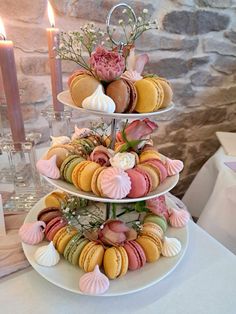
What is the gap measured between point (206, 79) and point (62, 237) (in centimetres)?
118

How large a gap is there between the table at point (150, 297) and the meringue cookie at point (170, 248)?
0.11 feet

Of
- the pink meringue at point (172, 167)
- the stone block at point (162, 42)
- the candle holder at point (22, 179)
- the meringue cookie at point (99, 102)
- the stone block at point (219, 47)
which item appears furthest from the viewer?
the stone block at point (219, 47)

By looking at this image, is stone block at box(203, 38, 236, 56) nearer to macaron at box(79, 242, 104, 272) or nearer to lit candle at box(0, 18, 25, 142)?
lit candle at box(0, 18, 25, 142)

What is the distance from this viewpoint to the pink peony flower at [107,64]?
380 millimetres

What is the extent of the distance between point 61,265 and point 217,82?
1276 millimetres

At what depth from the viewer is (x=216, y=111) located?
4.95ft

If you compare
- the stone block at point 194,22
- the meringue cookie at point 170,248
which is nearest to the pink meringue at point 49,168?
the meringue cookie at point 170,248

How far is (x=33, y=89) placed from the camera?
3.22 ft

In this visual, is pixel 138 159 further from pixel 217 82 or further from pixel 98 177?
pixel 217 82

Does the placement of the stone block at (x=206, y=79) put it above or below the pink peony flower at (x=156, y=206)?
above

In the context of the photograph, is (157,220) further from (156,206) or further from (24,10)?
(24,10)

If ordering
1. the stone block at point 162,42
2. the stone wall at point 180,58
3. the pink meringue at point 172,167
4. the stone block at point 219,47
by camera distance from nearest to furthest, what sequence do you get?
the pink meringue at point 172,167 < the stone wall at point 180,58 < the stone block at point 162,42 < the stone block at point 219,47

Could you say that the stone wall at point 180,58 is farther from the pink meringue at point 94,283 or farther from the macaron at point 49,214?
the pink meringue at point 94,283

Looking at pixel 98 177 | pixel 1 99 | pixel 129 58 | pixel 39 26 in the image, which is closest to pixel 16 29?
pixel 39 26
